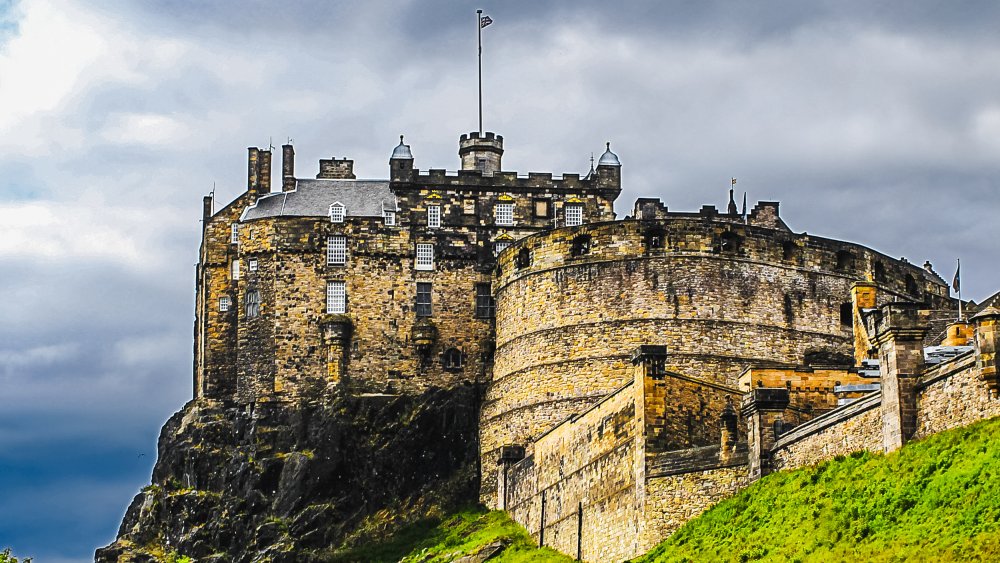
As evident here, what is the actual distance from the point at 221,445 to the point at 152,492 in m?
3.86

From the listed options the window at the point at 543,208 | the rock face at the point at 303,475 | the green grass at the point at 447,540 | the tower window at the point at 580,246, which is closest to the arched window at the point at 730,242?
the tower window at the point at 580,246

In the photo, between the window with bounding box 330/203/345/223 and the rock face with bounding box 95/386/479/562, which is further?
the window with bounding box 330/203/345/223

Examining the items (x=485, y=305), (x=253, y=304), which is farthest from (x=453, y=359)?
(x=253, y=304)

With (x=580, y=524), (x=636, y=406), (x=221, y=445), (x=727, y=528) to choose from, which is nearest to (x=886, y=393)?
(x=727, y=528)

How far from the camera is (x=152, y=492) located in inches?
2744

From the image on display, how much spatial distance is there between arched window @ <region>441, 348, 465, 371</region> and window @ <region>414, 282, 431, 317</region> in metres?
1.79

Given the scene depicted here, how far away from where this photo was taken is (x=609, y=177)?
70625 mm

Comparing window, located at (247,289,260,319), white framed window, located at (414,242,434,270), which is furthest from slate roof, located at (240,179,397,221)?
window, located at (247,289,260,319)

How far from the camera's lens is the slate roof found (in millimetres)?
71062

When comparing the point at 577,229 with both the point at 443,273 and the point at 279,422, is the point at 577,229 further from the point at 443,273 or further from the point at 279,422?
the point at 279,422

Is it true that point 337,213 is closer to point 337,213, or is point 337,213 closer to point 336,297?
point 337,213

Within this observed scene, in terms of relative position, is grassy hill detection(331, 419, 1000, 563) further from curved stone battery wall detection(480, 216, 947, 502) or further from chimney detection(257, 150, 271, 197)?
chimney detection(257, 150, 271, 197)

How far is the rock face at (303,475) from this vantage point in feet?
213

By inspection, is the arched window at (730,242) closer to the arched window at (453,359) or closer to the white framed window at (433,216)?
the arched window at (453,359)
